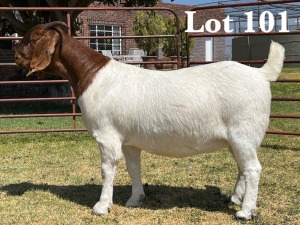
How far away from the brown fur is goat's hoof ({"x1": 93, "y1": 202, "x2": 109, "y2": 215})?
0.96 meters

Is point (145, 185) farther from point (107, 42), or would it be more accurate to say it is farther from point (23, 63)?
point (107, 42)

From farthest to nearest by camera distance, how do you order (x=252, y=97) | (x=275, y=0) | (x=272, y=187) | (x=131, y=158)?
(x=275, y=0)
(x=272, y=187)
(x=131, y=158)
(x=252, y=97)

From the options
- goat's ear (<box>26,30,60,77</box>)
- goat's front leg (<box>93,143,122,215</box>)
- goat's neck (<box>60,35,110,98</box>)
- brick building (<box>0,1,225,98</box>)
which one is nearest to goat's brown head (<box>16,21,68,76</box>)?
→ goat's ear (<box>26,30,60,77</box>)

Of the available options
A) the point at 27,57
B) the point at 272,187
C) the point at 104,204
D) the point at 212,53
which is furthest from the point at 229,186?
the point at 212,53

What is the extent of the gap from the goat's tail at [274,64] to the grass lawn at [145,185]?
116 cm

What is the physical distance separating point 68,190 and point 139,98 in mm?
1520

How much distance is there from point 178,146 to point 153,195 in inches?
36.0

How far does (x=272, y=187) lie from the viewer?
181 inches

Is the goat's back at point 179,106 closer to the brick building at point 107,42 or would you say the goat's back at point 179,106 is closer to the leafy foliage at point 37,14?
the leafy foliage at point 37,14

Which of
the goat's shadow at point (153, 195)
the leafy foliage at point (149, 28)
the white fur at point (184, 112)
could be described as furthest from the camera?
the leafy foliage at point (149, 28)

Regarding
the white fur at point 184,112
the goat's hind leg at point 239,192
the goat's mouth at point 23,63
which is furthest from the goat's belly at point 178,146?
the goat's mouth at point 23,63

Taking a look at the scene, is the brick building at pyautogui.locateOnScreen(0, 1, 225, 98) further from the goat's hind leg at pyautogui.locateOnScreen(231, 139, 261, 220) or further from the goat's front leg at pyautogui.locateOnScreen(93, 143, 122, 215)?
the goat's hind leg at pyautogui.locateOnScreen(231, 139, 261, 220)

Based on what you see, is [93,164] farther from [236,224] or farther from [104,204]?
[236,224]

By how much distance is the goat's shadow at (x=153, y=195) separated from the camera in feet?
13.4
